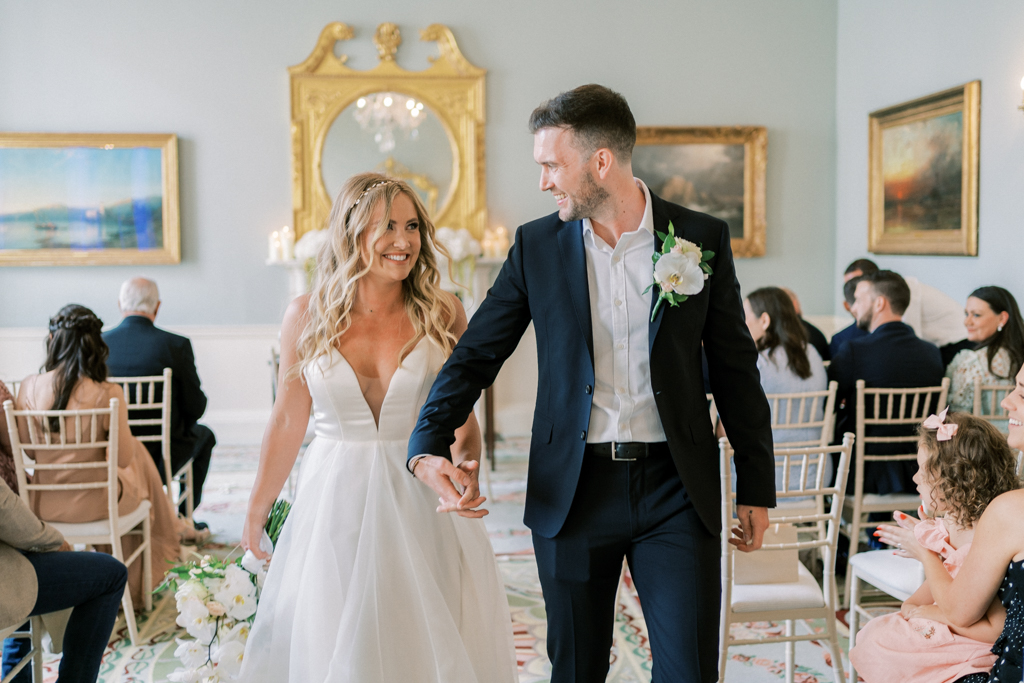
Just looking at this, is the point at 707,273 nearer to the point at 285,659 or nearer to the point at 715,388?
the point at 715,388

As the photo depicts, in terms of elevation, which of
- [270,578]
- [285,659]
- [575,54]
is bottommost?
[285,659]

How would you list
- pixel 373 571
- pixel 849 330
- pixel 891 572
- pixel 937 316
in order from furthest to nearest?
pixel 937 316
pixel 849 330
pixel 891 572
pixel 373 571

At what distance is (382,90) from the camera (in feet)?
24.4

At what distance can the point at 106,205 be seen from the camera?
286 inches

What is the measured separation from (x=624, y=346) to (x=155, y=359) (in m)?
3.42

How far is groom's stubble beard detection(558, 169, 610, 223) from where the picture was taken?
1.92 metres

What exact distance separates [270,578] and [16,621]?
29.4 inches

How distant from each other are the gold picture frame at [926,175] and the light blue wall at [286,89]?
867 mm

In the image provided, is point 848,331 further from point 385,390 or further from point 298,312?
point 298,312

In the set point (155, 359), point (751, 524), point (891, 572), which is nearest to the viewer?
point (751, 524)

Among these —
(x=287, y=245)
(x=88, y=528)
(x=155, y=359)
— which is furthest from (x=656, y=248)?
(x=287, y=245)

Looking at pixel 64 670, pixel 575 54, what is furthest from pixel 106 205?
pixel 64 670

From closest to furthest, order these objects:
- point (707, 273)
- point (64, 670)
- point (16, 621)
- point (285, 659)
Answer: point (707, 273) < point (285, 659) < point (16, 621) < point (64, 670)

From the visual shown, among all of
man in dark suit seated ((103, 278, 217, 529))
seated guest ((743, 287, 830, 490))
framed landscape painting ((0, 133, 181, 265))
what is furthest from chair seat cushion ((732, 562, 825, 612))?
framed landscape painting ((0, 133, 181, 265))
